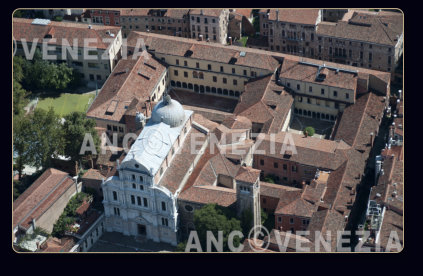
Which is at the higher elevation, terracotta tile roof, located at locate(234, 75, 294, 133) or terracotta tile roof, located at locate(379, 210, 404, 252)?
terracotta tile roof, located at locate(234, 75, 294, 133)

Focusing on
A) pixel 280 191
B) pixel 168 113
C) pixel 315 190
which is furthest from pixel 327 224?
pixel 168 113

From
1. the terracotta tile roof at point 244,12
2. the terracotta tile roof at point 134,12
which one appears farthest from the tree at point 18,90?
the terracotta tile roof at point 244,12

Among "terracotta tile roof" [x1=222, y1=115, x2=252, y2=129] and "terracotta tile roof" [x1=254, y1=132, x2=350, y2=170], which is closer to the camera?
"terracotta tile roof" [x1=254, y1=132, x2=350, y2=170]

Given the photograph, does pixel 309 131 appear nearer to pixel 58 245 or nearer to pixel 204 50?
pixel 204 50

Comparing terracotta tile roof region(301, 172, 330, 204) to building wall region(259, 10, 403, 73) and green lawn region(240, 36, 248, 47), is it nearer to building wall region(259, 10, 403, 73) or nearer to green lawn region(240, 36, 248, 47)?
building wall region(259, 10, 403, 73)

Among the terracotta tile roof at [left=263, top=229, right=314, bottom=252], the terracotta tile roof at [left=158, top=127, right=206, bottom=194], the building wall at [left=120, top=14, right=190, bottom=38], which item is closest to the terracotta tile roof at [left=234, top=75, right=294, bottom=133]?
the terracotta tile roof at [left=158, top=127, right=206, bottom=194]

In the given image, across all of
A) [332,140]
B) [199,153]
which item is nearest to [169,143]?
[199,153]

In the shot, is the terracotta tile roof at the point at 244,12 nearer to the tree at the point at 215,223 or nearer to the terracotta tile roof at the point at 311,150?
the terracotta tile roof at the point at 311,150
